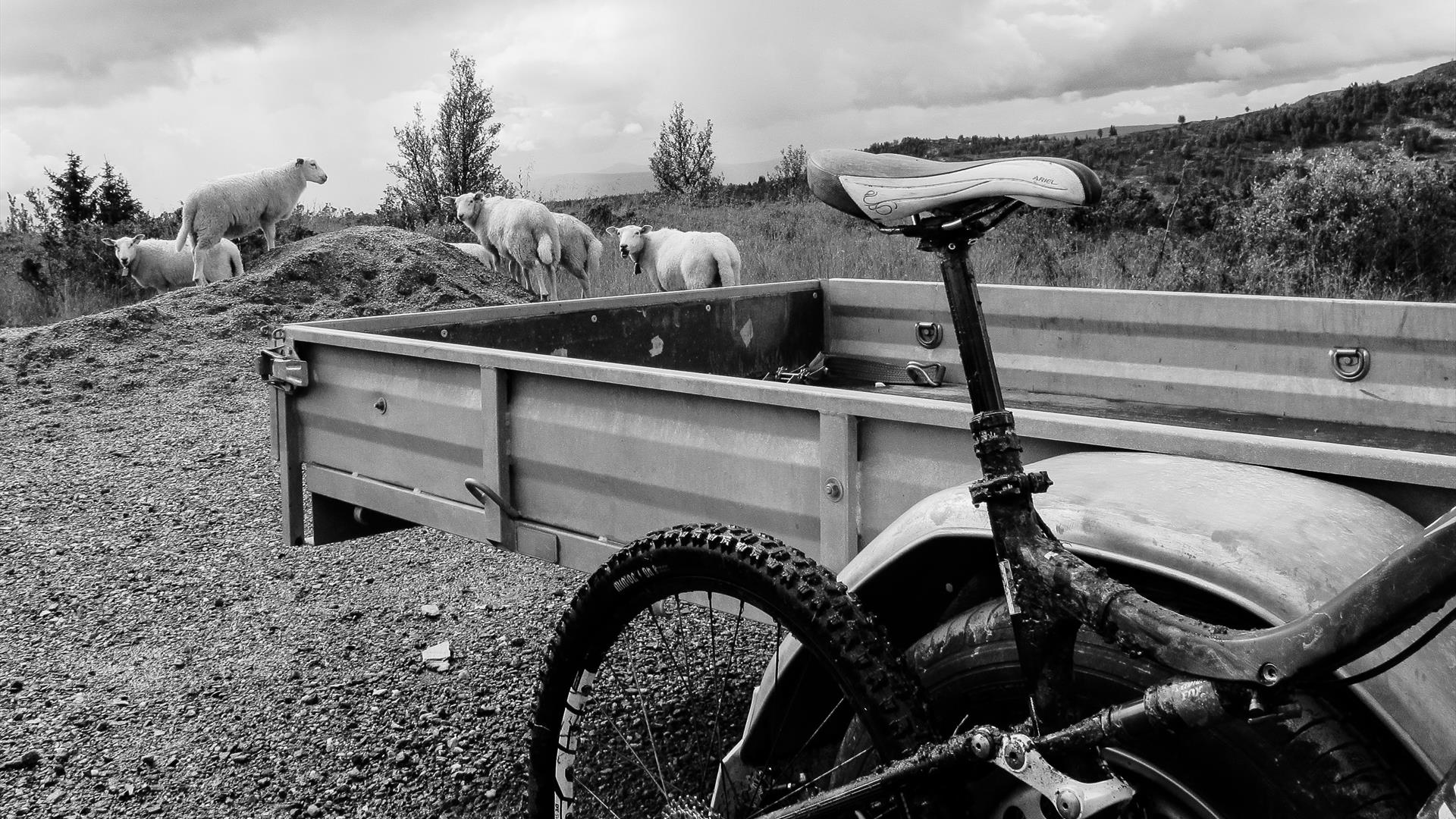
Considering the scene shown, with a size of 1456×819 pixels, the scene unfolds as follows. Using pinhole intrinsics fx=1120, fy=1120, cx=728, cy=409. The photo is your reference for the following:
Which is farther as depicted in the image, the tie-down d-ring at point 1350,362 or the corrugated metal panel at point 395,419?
the tie-down d-ring at point 1350,362

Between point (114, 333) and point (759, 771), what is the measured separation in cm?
946

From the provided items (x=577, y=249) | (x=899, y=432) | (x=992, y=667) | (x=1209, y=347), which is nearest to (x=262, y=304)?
(x=577, y=249)

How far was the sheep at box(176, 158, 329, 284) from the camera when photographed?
14695 mm

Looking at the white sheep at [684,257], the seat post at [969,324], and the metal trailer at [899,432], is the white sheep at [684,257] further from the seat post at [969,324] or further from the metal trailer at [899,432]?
the seat post at [969,324]

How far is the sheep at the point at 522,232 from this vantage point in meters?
13.7

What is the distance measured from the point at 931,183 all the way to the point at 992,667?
76 centimetres

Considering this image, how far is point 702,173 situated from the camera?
42.1 m

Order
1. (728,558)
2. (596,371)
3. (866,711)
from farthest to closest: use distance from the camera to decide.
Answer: (596,371) < (728,558) < (866,711)

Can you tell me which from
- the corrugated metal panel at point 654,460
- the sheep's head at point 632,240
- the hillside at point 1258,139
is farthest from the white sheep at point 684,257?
the hillside at point 1258,139

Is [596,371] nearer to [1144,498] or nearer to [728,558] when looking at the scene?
[728,558]

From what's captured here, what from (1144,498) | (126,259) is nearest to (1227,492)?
(1144,498)

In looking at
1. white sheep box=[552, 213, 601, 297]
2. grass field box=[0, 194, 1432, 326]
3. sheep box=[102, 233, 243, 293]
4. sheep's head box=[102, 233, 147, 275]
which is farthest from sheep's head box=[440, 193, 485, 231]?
sheep's head box=[102, 233, 147, 275]

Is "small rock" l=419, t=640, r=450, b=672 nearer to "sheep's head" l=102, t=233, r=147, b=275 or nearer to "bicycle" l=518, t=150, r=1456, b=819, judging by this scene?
"bicycle" l=518, t=150, r=1456, b=819

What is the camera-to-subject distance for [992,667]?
174 cm
